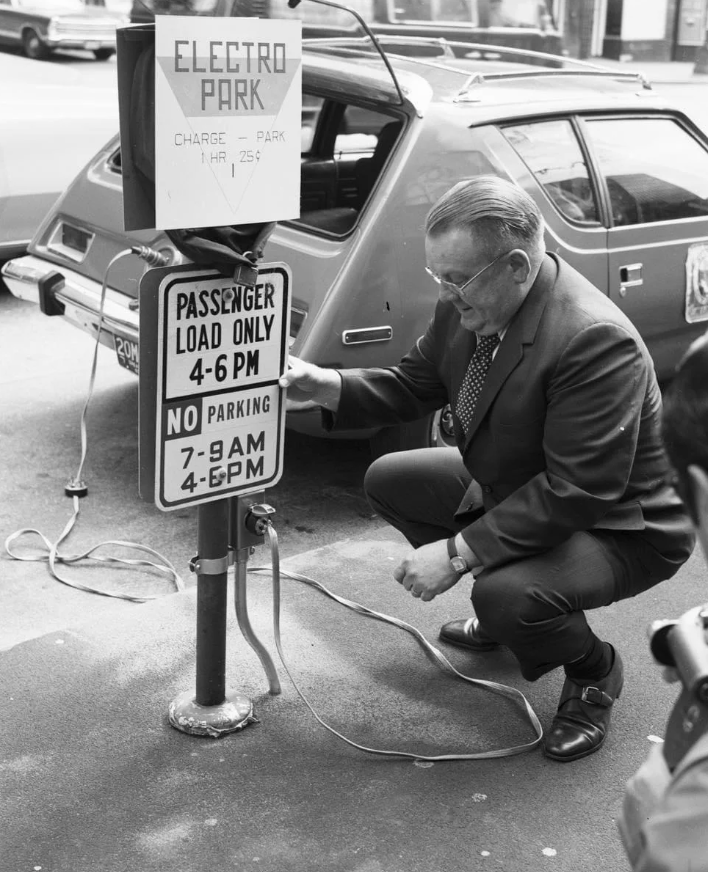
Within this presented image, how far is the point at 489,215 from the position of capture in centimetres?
300

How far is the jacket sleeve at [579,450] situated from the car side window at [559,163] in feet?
7.00

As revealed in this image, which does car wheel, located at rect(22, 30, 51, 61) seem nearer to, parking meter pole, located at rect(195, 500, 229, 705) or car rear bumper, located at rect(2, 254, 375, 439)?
car rear bumper, located at rect(2, 254, 375, 439)

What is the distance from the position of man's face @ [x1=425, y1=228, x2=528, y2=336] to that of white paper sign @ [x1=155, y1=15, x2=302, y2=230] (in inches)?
15.5

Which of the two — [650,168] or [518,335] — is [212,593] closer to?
[518,335]

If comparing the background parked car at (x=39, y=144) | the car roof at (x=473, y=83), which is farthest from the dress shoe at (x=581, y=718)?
the background parked car at (x=39, y=144)

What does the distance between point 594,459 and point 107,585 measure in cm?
208

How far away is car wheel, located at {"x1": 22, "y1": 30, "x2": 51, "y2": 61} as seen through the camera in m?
19.0

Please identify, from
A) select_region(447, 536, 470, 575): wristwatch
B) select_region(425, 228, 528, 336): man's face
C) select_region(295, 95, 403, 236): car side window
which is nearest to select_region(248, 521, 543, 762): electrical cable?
select_region(447, 536, 470, 575): wristwatch

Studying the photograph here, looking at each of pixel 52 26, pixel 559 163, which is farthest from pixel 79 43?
pixel 559 163

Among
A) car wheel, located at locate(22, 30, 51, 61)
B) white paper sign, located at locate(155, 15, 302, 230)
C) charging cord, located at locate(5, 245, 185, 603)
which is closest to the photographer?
white paper sign, located at locate(155, 15, 302, 230)

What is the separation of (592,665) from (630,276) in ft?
8.20

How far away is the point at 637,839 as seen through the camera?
64.6 inches

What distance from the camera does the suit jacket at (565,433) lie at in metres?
2.99

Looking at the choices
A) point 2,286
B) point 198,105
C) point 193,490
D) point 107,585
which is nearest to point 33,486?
point 107,585
